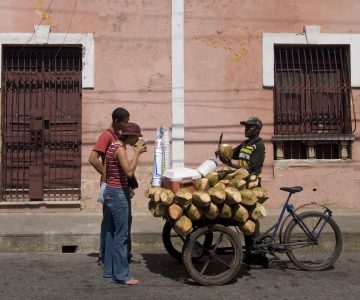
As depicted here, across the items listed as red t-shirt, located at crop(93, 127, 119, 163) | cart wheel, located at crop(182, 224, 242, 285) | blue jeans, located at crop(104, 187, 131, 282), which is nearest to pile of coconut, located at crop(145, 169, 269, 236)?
cart wheel, located at crop(182, 224, 242, 285)

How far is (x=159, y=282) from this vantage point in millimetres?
5129

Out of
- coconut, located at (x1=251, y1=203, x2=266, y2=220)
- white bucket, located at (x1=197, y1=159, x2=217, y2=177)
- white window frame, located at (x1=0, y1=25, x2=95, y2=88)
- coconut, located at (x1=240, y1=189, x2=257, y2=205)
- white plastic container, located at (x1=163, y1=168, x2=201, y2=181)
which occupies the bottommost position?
coconut, located at (x1=251, y1=203, x2=266, y2=220)

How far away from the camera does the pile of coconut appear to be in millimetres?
4793

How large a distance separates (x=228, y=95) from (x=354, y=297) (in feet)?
15.7

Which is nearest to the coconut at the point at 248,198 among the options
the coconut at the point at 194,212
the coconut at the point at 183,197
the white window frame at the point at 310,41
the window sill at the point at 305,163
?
the coconut at the point at 194,212

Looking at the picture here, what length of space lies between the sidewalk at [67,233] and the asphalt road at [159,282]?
0.62 metres

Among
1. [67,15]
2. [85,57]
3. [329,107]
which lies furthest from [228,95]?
[67,15]

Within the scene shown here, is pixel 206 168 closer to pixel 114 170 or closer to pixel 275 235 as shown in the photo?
pixel 114 170

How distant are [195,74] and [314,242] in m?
4.20

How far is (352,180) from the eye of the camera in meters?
8.77

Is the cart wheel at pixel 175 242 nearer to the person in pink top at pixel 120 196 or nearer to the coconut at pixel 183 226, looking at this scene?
the coconut at pixel 183 226

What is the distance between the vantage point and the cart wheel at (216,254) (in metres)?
4.89

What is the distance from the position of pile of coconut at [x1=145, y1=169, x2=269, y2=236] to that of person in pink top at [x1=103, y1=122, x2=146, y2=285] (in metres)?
0.34

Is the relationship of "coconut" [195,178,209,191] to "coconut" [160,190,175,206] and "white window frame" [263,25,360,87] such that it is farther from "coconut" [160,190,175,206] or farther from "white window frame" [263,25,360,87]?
"white window frame" [263,25,360,87]
